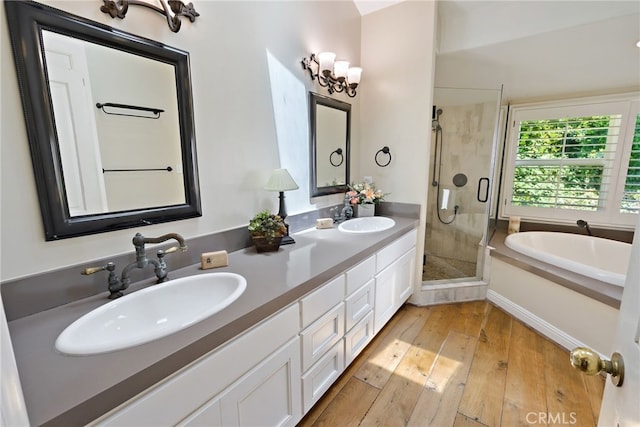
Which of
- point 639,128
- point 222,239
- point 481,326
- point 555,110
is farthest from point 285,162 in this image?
point 639,128

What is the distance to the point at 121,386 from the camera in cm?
66

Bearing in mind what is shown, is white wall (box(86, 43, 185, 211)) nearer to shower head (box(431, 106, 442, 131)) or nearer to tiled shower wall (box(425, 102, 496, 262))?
shower head (box(431, 106, 442, 131))

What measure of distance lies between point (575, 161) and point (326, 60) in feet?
9.10

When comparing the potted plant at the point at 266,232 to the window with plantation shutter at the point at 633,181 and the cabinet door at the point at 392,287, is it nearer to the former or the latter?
the cabinet door at the point at 392,287

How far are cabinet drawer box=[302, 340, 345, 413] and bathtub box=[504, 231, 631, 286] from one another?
195cm

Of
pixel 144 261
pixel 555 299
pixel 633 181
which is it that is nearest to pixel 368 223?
pixel 555 299

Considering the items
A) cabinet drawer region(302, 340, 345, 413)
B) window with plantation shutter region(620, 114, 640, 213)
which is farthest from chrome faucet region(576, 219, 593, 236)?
cabinet drawer region(302, 340, 345, 413)

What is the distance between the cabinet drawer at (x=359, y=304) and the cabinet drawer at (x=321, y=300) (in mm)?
138

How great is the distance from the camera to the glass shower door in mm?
2840

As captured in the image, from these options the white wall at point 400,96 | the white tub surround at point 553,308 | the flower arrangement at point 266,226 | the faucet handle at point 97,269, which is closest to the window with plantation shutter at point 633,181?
the white tub surround at point 553,308

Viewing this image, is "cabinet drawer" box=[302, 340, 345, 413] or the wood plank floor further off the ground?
"cabinet drawer" box=[302, 340, 345, 413]

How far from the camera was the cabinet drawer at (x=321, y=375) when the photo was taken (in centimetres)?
134

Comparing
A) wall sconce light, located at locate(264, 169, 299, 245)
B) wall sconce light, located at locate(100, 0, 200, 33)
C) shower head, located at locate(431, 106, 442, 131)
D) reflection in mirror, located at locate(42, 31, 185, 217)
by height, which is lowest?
wall sconce light, located at locate(264, 169, 299, 245)

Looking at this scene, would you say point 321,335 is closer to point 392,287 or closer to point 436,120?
point 392,287
